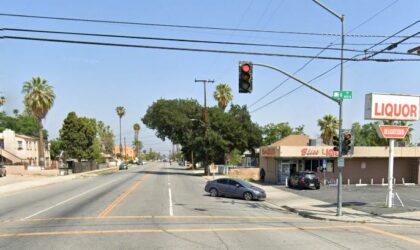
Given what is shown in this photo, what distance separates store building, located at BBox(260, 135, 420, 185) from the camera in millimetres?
42969

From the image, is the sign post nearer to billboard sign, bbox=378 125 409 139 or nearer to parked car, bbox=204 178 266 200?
billboard sign, bbox=378 125 409 139

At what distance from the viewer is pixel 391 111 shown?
23.5 meters

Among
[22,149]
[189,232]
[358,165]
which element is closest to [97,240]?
[189,232]

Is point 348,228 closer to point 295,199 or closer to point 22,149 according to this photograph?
point 295,199

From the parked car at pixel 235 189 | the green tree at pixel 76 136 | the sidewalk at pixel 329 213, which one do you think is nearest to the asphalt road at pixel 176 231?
the sidewalk at pixel 329 213

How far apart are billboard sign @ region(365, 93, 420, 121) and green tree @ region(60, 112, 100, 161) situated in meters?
58.8

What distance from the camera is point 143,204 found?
23109mm

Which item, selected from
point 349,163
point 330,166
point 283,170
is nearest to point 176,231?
point 283,170

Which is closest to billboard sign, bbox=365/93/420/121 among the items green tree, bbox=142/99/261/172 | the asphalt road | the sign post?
the sign post

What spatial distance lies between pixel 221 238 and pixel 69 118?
217ft

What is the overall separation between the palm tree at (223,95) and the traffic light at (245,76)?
67183 millimetres

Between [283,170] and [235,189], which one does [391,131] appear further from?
[283,170]

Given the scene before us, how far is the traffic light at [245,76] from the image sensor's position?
17.9m

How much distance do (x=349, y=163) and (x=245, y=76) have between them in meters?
30.6
